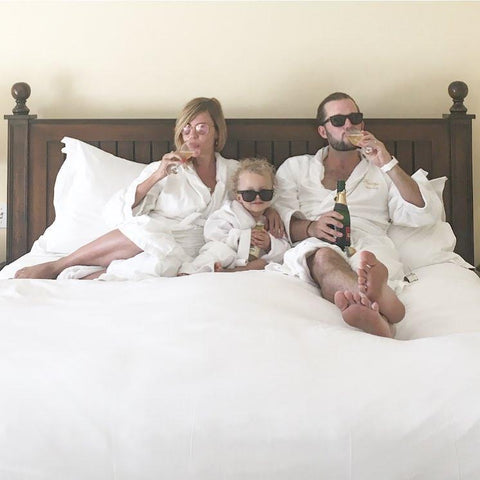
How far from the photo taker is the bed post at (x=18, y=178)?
2.69m

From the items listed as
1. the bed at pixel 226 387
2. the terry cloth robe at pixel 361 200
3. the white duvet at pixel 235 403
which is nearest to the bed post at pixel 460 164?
the terry cloth robe at pixel 361 200

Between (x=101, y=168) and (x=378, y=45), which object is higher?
(x=378, y=45)

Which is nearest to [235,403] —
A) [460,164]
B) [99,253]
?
[99,253]

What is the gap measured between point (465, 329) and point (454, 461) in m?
0.57

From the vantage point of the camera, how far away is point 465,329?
1515mm

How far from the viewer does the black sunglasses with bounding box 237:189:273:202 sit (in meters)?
2.28

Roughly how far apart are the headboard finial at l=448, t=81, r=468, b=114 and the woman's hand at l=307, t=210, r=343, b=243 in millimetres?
876

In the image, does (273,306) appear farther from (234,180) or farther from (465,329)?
(234,180)

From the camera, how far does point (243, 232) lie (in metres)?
2.26

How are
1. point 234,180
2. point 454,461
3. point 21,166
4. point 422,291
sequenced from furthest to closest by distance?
point 21,166
point 234,180
point 422,291
point 454,461

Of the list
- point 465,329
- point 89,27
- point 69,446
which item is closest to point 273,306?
point 465,329

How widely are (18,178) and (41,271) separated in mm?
687

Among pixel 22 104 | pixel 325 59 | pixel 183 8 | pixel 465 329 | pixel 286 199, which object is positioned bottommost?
pixel 465 329

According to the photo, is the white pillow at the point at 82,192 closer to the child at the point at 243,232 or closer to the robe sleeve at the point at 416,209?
the child at the point at 243,232
